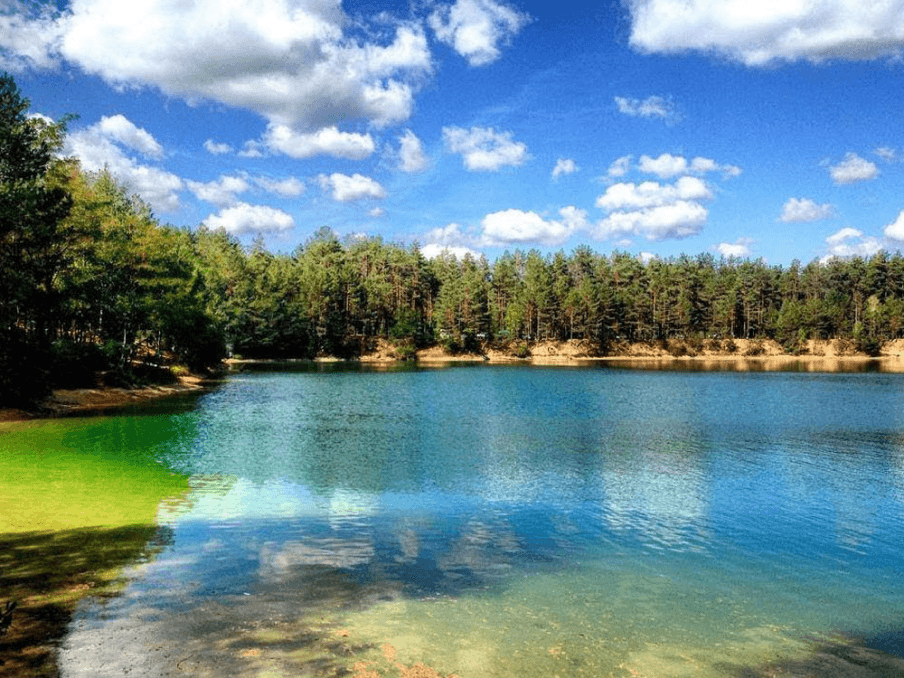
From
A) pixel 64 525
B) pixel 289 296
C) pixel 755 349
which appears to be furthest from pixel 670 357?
pixel 64 525

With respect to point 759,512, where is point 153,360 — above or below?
above

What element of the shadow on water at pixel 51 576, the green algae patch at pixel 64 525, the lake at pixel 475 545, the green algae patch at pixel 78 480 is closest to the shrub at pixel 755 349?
the lake at pixel 475 545

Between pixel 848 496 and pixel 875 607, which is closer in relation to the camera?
pixel 875 607

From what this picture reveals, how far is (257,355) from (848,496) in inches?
4760

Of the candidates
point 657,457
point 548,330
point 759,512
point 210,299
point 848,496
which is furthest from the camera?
point 548,330

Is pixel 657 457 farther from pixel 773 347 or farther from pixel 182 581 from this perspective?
pixel 773 347

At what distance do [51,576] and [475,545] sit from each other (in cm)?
999

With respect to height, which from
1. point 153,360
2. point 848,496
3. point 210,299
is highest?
point 210,299

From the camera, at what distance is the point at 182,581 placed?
44.1 feet

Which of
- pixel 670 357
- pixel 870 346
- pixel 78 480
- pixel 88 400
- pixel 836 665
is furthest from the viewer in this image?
pixel 870 346

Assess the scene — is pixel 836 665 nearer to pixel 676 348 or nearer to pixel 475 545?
pixel 475 545

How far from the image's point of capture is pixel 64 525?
17312 mm

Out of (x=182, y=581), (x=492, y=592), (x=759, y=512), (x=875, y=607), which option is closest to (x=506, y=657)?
(x=492, y=592)

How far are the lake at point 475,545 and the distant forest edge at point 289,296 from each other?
14229 mm
